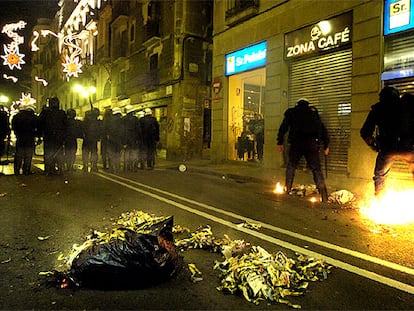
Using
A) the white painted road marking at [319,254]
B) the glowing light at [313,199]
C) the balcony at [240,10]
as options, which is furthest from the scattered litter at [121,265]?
the balcony at [240,10]

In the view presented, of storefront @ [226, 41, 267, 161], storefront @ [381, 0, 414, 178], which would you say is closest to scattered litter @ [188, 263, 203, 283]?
storefront @ [381, 0, 414, 178]

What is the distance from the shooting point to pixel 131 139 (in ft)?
40.3

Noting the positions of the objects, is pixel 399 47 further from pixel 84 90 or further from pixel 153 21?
pixel 84 90

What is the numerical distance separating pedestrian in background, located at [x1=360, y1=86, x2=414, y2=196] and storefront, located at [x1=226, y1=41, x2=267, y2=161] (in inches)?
313

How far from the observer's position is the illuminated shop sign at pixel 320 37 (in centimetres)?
977

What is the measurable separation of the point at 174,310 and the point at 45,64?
180ft

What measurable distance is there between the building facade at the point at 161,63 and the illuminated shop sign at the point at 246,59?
5.28m

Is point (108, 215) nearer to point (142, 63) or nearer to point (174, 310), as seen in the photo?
point (174, 310)

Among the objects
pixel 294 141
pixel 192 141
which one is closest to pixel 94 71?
pixel 192 141

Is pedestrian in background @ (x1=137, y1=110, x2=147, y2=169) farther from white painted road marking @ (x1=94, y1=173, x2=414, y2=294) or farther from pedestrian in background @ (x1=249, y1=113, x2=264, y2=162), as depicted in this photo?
white painted road marking @ (x1=94, y1=173, x2=414, y2=294)

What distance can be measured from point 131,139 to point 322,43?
680 centimetres

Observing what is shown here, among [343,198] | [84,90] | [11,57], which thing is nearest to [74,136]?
[343,198]

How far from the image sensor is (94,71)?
103 ft

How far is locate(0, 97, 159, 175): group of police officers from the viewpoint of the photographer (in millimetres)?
10484
